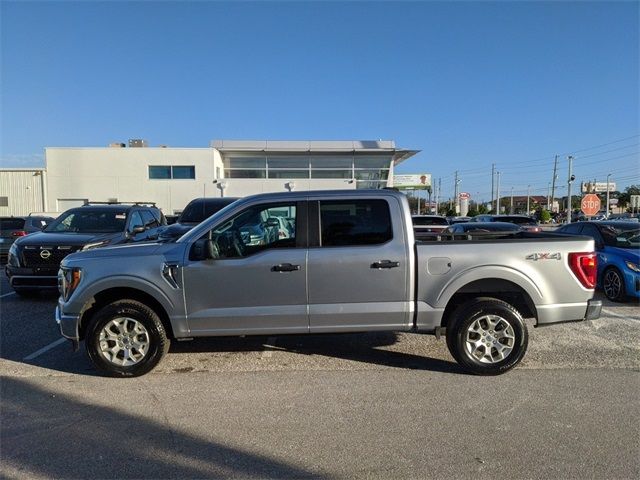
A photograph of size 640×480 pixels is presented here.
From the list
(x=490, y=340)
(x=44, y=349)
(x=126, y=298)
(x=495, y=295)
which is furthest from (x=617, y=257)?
(x=44, y=349)

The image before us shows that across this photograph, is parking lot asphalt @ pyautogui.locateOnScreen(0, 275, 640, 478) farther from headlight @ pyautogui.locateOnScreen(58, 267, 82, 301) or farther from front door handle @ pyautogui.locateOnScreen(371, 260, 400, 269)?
front door handle @ pyautogui.locateOnScreen(371, 260, 400, 269)

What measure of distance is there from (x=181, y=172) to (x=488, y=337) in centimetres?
3146

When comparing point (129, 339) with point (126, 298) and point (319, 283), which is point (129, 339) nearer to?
point (126, 298)

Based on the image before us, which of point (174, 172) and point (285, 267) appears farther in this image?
point (174, 172)

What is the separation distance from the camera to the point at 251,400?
14.4 feet

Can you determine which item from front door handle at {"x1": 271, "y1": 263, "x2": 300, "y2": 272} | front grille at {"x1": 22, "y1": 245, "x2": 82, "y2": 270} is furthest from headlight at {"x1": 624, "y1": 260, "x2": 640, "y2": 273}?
front grille at {"x1": 22, "y1": 245, "x2": 82, "y2": 270}

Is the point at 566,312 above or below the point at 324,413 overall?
above

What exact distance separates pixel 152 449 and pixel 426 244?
315cm

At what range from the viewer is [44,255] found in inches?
327

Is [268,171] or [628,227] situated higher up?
[268,171]

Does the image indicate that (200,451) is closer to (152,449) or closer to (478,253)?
Answer: (152,449)

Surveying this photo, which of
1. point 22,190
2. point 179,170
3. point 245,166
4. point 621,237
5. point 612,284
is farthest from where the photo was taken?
point 245,166

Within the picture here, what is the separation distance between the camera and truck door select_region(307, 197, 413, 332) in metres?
4.86

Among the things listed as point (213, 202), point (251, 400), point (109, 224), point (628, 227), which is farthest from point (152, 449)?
point (628, 227)
